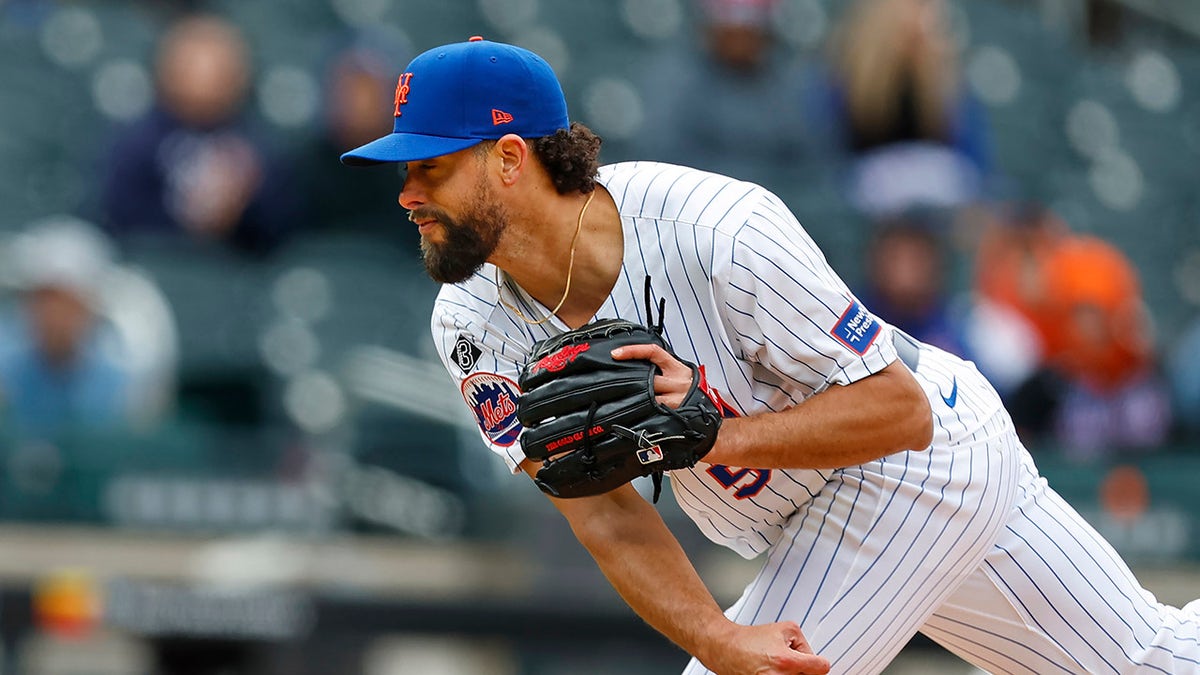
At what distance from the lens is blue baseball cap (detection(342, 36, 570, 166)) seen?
139 inches

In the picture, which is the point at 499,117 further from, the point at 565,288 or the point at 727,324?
the point at 727,324

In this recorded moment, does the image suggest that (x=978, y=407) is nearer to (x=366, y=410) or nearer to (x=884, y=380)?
(x=884, y=380)

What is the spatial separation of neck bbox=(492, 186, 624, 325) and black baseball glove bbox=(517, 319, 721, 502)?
0.26m

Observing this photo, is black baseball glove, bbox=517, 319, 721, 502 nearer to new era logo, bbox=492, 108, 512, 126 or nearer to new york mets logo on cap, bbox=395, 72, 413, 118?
new era logo, bbox=492, 108, 512, 126

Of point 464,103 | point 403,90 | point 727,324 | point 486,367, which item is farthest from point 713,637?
point 403,90

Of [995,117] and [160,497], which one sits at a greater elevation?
[995,117]

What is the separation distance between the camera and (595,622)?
6.30 metres

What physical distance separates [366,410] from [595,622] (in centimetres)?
132

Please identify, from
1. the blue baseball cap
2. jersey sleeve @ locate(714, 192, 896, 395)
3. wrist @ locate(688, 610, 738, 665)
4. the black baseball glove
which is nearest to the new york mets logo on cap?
the blue baseball cap

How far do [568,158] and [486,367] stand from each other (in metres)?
0.49

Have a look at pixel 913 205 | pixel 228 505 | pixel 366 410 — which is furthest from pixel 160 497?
pixel 913 205

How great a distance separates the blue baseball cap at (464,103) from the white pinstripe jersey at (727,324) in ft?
0.92

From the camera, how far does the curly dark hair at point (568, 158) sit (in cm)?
365

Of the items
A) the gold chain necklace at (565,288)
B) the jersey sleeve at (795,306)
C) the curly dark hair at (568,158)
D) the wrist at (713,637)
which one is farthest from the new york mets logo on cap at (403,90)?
the wrist at (713,637)
